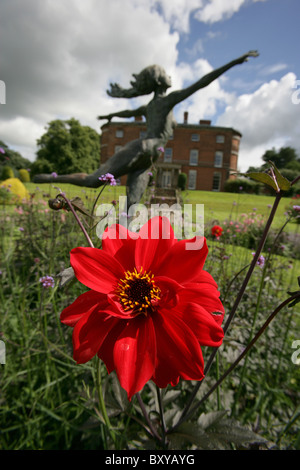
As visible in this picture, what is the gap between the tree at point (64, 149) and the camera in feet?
94.0

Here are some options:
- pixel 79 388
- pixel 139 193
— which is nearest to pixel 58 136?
pixel 139 193

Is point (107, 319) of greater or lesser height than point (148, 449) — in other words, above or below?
above

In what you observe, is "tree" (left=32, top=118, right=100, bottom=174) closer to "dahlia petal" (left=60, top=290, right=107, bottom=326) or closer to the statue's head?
the statue's head

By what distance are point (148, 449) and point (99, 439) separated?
1.78 ft

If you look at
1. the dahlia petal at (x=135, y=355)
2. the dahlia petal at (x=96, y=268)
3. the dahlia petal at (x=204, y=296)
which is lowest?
the dahlia petal at (x=135, y=355)

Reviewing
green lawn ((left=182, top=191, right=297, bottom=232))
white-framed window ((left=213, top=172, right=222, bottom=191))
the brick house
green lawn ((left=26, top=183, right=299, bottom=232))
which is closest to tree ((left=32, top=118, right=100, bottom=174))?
the brick house

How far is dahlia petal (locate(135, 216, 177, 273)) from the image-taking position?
0.49m

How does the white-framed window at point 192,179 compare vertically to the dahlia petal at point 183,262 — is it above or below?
above

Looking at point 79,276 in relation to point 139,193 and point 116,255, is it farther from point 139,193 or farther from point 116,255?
point 139,193

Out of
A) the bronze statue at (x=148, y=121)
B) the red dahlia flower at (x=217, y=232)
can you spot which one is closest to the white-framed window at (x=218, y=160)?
the bronze statue at (x=148, y=121)

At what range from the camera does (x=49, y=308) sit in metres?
1.86

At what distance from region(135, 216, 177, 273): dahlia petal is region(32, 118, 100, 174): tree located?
95.9ft

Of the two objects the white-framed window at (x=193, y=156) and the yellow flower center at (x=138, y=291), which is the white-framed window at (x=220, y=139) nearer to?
the white-framed window at (x=193, y=156)

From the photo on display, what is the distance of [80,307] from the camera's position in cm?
45
